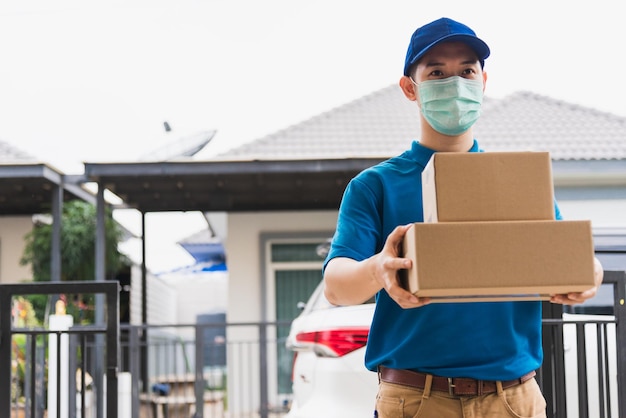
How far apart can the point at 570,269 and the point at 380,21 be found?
43.4 ft

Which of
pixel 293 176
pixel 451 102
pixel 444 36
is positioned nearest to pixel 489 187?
pixel 451 102

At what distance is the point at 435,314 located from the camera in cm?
197

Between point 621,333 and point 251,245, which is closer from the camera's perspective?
point 621,333

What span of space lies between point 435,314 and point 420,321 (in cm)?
4

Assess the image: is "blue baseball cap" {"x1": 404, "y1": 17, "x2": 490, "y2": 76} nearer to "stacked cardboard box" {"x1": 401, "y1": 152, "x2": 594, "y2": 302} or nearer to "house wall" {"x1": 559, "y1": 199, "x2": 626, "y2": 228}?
"stacked cardboard box" {"x1": 401, "y1": 152, "x2": 594, "y2": 302}

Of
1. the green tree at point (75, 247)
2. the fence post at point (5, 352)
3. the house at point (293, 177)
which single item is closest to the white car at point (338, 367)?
the fence post at point (5, 352)

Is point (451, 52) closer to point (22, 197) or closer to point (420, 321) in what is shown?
point (420, 321)

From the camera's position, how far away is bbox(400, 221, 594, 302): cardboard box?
1.73 m

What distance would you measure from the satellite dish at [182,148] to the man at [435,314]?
8830 millimetres

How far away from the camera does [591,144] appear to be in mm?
11992

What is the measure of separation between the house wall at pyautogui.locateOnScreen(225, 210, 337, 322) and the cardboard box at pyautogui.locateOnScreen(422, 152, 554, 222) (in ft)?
35.4

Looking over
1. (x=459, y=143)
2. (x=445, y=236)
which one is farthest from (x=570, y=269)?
(x=459, y=143)

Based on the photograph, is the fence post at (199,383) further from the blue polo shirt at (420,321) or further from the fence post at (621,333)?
the blue polo shirt at (420,321)

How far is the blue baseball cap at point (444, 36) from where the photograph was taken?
6.78 ft
